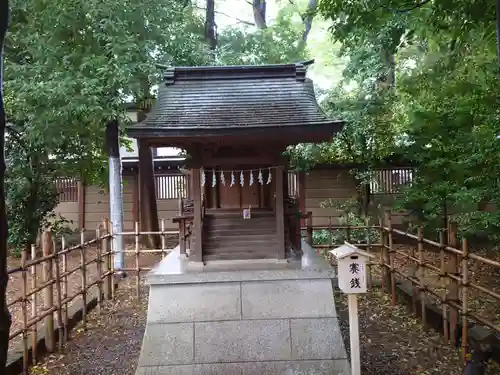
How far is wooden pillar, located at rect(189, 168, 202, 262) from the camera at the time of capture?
7316 millimetres

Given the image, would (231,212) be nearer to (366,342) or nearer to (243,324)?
(243,324)

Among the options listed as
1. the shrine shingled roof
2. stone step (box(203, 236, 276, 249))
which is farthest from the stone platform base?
the shrine shingled roof

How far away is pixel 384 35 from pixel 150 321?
8295mm

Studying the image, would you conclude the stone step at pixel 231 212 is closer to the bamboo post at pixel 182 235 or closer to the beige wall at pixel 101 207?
the bamboo post at pixel 182 235

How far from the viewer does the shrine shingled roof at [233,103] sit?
662 centimetres

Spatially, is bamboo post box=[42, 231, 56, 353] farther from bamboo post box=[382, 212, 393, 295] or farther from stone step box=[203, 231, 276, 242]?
bamboo post box=[382, 212, 393, 295]

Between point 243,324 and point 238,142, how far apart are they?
279 centimetres

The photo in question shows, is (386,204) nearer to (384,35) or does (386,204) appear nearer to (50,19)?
(384,35)

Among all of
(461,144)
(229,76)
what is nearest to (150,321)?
(229,76)

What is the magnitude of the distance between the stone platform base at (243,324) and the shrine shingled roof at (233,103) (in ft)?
7.02

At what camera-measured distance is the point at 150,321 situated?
6371 millimetres

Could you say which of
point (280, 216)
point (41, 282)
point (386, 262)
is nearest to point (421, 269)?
point (386, 262)

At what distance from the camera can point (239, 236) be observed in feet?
25.1

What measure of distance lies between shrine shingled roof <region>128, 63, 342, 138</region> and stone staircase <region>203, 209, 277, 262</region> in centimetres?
173
